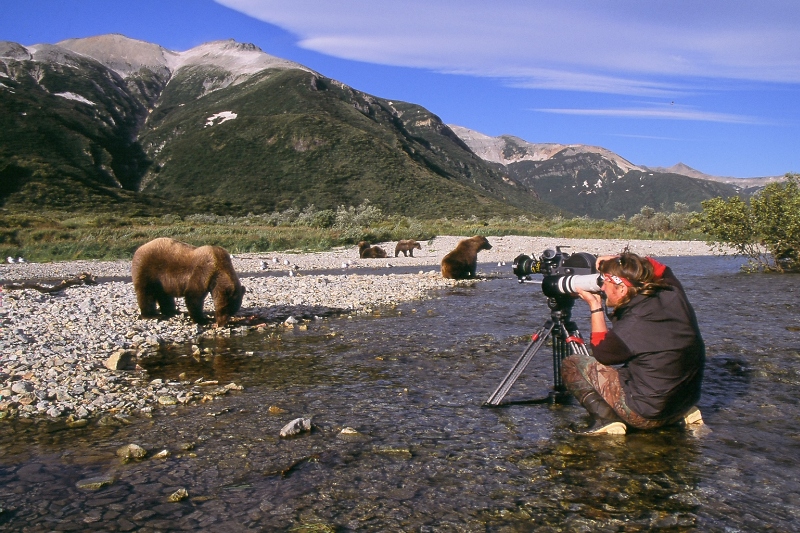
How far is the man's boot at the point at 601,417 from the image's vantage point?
5.19 meters

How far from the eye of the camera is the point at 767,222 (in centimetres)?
2075

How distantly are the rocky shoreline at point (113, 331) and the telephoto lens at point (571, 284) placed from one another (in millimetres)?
3677

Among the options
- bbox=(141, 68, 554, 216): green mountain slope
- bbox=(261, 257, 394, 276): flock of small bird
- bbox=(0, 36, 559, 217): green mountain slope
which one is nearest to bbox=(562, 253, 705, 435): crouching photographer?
bbox=(261, 257, 394, 276): flock of small bird

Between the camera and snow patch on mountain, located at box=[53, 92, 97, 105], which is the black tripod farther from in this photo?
snow patch on mountain, located at box=[53, 92, 97, 105]

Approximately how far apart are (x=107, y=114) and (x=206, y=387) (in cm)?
11240

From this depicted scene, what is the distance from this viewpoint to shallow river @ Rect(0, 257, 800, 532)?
3965mm

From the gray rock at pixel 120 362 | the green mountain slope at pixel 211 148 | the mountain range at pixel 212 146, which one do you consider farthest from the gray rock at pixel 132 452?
the green mountain slope at pixel 211 148

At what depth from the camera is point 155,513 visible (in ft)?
13.1

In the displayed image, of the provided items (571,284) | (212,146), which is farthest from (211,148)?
(571,284)

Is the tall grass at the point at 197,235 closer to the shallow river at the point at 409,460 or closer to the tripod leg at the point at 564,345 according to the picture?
the shallow river at the point at 409,460

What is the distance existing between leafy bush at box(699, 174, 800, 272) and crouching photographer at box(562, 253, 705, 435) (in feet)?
59.0

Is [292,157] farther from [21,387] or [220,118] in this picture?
[21,387]

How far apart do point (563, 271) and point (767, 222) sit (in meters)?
18.8

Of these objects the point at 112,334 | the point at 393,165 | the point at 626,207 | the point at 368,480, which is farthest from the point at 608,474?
the point at 626,207
